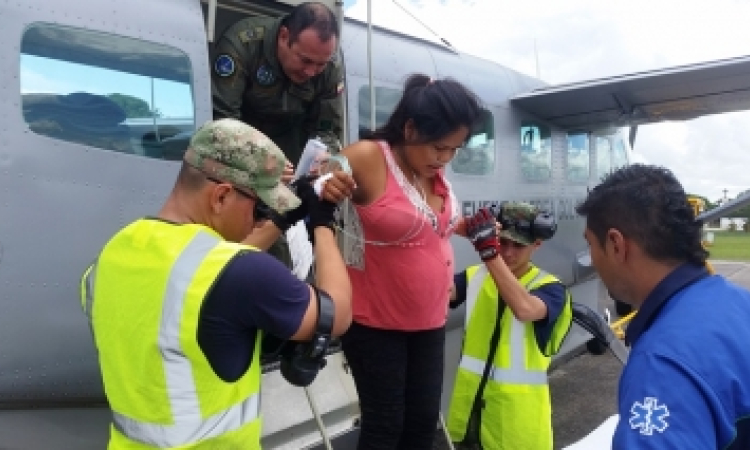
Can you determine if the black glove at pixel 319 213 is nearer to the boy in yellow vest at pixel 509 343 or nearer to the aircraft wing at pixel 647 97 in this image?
the boy in yellow vest at pixel 509 343

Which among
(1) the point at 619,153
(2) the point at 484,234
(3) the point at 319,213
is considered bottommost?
(2) the point at 484,234

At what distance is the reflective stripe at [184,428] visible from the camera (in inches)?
62.2

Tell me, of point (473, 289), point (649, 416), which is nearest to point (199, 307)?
point (649, 416)

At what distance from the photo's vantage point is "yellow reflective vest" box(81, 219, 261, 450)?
5.01 ft

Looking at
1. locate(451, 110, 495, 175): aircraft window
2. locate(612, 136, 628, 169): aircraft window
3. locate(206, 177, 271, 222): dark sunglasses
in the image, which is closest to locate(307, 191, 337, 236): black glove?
locate(206, 177, 271, 222): dark sunglasses

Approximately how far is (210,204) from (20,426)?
1524 mm

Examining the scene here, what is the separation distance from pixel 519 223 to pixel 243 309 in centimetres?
174

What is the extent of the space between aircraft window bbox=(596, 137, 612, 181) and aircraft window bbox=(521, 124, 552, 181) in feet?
4.01

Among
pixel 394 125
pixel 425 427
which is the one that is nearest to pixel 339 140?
pixel 394 125

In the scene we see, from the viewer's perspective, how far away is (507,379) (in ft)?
9.12

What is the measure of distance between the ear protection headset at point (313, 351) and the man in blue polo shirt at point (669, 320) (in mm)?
712

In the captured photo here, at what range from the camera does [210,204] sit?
68.5 inches

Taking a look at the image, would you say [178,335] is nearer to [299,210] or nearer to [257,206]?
[257,206]

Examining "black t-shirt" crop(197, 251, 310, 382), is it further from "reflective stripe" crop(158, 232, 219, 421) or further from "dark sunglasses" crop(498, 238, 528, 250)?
"dark sunglasses" crop(498, 238, 528, 250)
